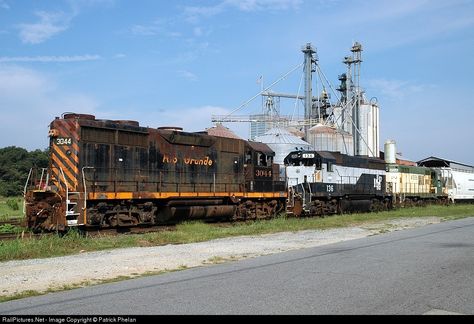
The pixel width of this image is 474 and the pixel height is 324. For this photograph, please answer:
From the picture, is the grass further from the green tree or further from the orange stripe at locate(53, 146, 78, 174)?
the green tree

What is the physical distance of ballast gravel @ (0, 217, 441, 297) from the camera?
8273mm

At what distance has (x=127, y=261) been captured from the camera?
10.4 metres

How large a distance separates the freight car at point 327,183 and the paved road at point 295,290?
602 inches

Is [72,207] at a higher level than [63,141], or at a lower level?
lower

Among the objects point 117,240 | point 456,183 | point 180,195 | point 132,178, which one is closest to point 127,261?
point 117,240

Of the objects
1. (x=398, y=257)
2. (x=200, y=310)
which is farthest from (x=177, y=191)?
(x=200, y=310)

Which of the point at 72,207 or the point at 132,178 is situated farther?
the point at 132,178

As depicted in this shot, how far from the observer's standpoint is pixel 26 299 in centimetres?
688

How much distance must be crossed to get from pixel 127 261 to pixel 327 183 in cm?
1865

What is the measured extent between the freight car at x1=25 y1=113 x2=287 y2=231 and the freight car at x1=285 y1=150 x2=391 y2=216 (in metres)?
4.14

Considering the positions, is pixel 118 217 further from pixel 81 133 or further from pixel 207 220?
pixel 207 220

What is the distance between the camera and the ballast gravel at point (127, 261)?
827 cm

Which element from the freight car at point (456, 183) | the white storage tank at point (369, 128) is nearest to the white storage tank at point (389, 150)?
the freight car at point (456, 183)

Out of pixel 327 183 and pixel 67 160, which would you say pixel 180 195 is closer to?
pixel 67 160
